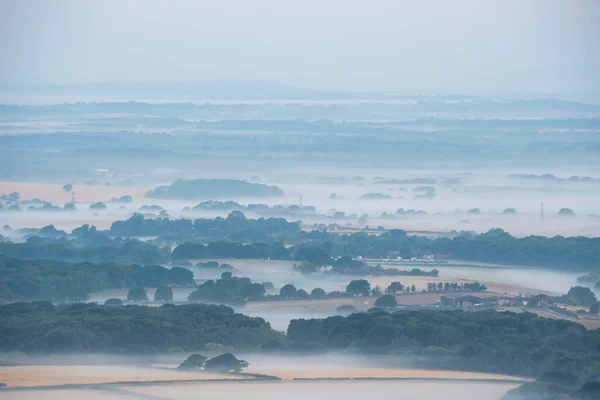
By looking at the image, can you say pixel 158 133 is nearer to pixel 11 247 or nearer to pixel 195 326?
pixel 11 247

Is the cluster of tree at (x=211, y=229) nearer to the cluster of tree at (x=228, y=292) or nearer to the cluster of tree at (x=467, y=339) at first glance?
the cluster of tree at (x=228, y=292)

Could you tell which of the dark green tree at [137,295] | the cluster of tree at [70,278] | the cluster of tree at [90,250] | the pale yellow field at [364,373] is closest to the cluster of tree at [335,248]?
the cluster of tree at [90,250]

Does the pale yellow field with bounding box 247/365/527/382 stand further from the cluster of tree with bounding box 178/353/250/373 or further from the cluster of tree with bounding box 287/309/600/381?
the cluster of tree with bounding box 287/309/600/381

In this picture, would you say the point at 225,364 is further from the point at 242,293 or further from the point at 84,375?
the point at 242,293

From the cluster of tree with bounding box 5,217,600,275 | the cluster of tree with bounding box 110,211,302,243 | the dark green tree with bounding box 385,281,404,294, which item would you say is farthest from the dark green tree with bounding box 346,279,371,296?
the cluster of tree with bounding box 110,211,302,243

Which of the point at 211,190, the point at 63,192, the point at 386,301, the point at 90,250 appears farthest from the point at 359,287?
the point at 211,190

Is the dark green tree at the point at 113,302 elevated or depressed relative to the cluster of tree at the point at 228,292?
depressed

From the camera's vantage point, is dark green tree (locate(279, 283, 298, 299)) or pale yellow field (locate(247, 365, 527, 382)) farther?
dark green tree (locate(279, 283, 298, 299))
